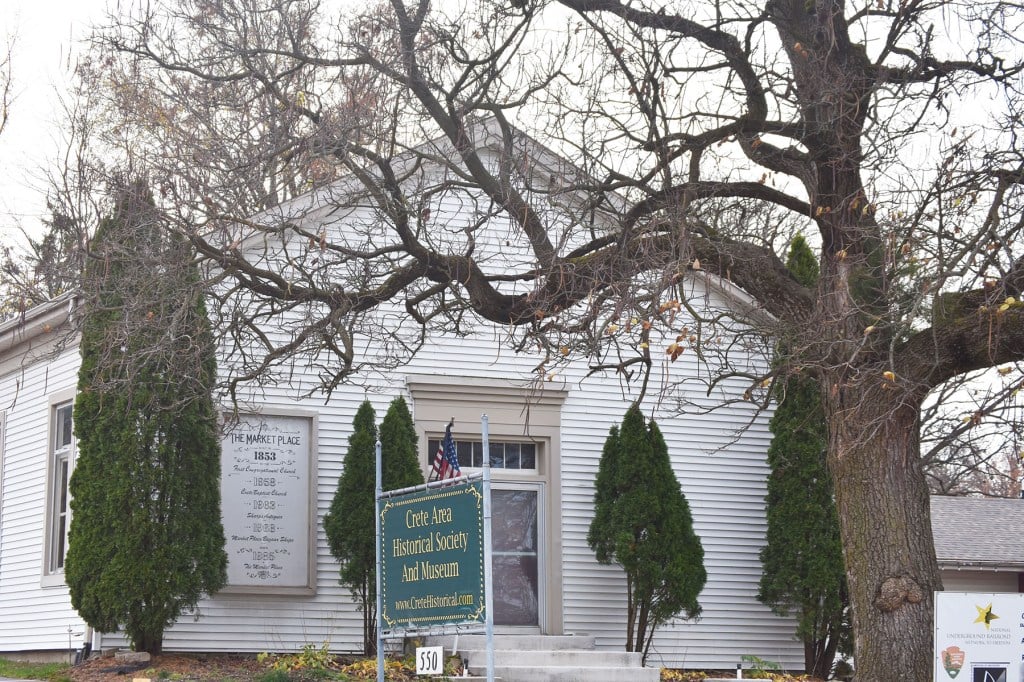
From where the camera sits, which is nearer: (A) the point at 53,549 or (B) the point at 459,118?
(B) the point at 459,118

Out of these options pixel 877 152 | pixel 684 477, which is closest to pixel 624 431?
pixel 684 477

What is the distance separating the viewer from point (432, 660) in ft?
32.7

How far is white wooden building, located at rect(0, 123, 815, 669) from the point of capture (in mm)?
15672

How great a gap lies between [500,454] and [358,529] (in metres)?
2.64

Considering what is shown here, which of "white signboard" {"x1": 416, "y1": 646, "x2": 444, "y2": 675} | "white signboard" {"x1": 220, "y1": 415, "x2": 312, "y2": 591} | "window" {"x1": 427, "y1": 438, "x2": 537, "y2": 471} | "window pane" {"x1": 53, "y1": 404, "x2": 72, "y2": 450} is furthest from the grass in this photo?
"white signboard" {"x1": 416, "y1": 646, "x2": 444, "y2": 675}

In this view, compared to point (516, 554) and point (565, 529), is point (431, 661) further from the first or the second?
point (565, 529)

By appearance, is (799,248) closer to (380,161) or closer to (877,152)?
(877,152)

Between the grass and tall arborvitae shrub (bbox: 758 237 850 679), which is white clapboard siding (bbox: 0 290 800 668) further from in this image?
tall arborvitae shrub (bbox: 758 237 850 679)

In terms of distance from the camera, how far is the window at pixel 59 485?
16797 mm

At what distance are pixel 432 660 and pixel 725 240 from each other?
4694 millimetres

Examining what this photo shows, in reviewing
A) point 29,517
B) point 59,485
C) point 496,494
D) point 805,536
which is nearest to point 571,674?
point 496,494

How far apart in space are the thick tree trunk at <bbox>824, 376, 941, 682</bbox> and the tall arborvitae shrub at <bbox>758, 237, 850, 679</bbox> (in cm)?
549

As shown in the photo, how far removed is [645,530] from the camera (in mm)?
16391

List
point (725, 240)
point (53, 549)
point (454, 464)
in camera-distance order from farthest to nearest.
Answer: point (53, 549) < point (454, 464) < point (725, 240)
